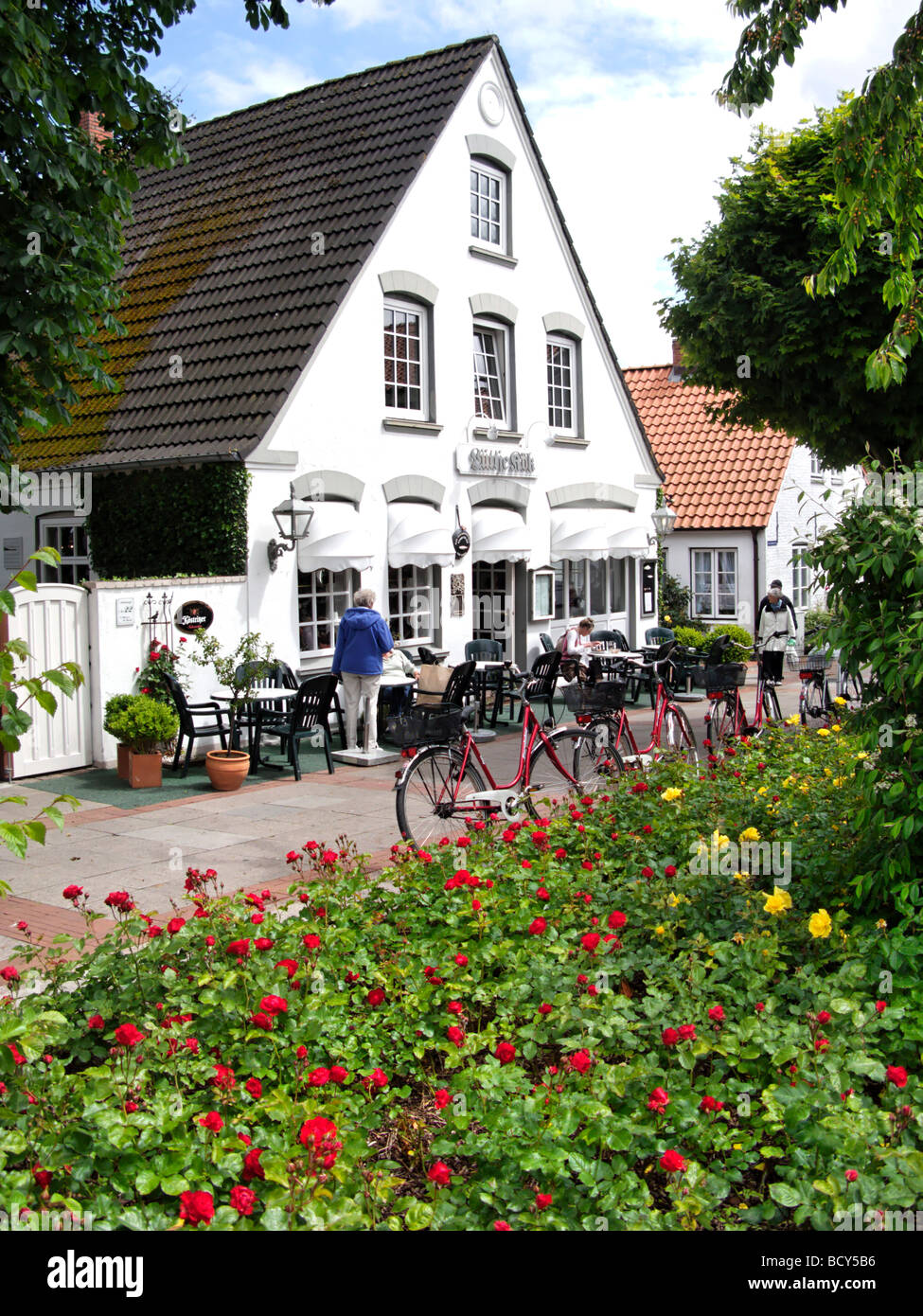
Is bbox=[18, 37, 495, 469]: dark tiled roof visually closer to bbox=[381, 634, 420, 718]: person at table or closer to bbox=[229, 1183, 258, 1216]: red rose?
bbox=[381, 634, 420, 718]: person at table

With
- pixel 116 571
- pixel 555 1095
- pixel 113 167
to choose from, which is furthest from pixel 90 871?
pixel 116 571

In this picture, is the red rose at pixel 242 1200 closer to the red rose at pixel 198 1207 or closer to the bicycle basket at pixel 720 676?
the red rose at pixel 198 1207

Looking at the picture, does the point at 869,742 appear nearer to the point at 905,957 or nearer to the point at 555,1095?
the point at 905,957

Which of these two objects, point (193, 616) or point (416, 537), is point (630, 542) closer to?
point (416, 537)

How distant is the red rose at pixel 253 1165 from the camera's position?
312 cm

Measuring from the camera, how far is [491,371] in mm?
18562

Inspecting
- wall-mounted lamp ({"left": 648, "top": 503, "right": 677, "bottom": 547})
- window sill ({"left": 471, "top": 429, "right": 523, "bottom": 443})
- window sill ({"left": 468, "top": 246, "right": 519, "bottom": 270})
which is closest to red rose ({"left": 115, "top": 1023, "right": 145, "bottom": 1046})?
window sill ({"left": 471, "top": 429, "right": 523, "bottom": 443})

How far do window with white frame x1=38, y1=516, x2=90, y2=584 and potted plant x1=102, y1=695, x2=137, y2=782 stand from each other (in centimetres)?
439

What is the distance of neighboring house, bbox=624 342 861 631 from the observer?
2648cm

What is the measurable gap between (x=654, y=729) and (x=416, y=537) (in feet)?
20.3

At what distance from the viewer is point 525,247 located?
746 inches

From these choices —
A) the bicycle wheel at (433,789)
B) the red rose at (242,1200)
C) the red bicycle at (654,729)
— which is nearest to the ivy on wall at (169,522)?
the red bicycle at (654,729)

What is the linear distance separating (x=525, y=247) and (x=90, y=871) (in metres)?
13.7

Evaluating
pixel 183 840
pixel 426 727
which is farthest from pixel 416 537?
pixel 426 727
